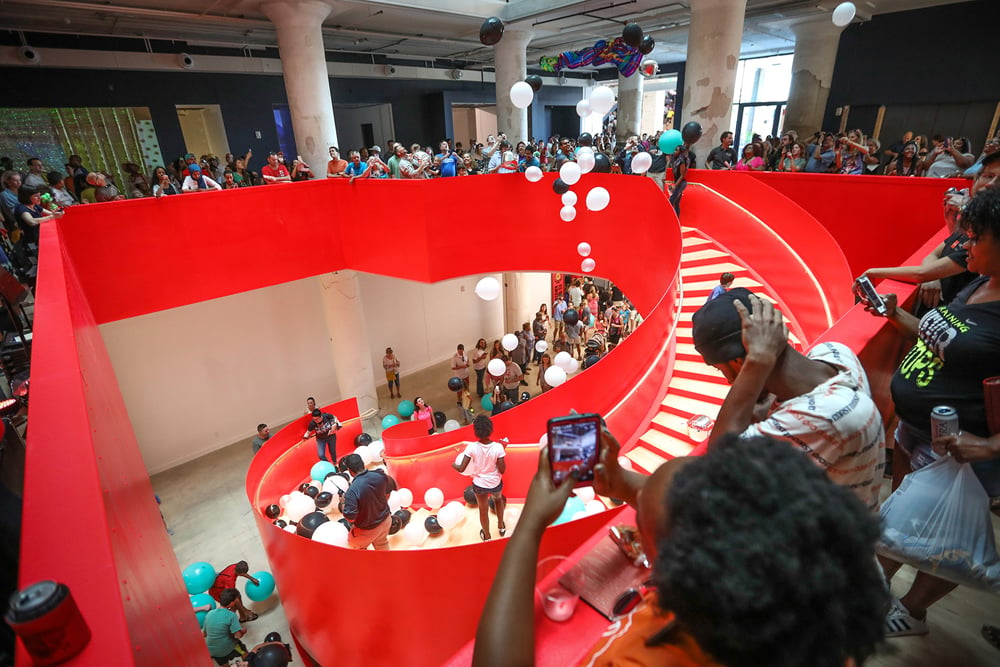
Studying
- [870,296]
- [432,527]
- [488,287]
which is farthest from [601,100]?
[432,527]

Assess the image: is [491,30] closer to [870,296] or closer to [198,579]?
[870,296]

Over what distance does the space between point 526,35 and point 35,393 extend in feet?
45.1

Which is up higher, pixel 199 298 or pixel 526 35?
pixel 526 35

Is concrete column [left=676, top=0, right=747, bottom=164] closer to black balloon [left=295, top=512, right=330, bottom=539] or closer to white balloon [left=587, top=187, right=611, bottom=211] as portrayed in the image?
white balloon [left=587, top=187, right=611, bottom=211]

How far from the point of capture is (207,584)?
251 inches

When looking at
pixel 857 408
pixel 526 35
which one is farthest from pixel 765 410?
→ pixel 526 35

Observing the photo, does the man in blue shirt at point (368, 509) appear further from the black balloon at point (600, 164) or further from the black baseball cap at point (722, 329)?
the black balloon at point (600, 164)

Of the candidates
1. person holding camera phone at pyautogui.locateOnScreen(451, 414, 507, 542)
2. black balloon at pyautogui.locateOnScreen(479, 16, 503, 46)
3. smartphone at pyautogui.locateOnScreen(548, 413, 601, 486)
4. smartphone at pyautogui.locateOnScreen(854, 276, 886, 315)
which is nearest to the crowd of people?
black balloon at pyautogui.locateOnScreen(479, 16, 503, 46)

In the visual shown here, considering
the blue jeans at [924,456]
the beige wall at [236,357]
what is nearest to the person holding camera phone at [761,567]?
the blue jeans at [924,456]

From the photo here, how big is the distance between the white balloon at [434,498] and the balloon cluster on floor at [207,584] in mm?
2339

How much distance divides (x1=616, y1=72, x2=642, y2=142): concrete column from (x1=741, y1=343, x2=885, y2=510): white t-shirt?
1939 centimetres

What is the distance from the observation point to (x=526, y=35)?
504 inches

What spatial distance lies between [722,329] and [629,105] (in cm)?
1989

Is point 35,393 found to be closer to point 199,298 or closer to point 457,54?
point 199,298
